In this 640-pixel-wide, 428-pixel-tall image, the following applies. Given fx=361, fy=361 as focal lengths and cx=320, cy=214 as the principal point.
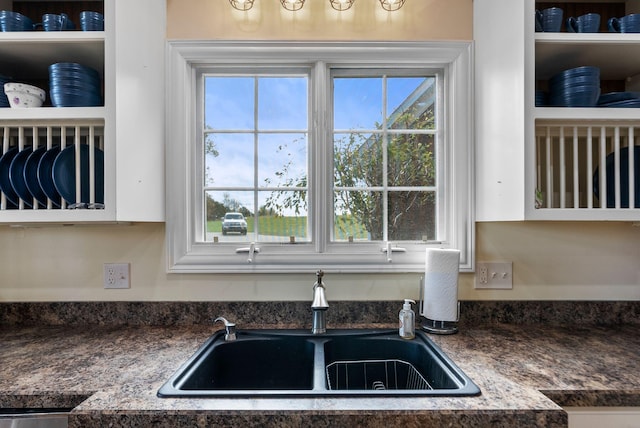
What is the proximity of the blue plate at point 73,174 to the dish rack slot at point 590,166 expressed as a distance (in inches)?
66.9

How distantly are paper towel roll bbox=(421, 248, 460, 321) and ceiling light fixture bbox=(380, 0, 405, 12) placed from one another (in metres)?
1.06

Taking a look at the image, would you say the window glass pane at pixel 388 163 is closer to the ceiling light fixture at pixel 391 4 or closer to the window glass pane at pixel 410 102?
the window glass pane at pixel 410 102

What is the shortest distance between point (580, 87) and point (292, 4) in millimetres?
1184

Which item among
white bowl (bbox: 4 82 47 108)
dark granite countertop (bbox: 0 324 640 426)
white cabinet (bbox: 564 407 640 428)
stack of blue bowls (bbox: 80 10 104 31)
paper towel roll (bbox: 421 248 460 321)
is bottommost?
white cabinet (bbox: 564 407 640 428)

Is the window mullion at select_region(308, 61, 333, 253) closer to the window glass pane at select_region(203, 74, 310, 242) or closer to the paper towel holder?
the window glass pane at select_region(203, 74, 310, 242)

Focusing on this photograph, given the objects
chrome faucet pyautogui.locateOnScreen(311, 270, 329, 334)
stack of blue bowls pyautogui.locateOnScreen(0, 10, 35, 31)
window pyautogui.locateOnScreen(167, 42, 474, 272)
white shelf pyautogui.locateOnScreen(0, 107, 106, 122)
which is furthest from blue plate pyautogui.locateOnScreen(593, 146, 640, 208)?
stack of blue bowls pyautogui.locateOnScreen(0, 10, 35, 31)

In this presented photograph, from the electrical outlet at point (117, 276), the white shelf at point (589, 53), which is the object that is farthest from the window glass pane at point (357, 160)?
the electrical outlet at point (117, 276)

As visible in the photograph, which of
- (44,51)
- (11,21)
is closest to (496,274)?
(44,51)

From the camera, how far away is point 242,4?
1.55 meters

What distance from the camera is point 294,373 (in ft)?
4.53

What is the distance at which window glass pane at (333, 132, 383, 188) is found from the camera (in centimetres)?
166

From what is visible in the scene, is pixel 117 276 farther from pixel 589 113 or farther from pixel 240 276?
pixel 589 113

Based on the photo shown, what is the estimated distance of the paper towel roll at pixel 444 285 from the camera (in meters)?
1.40

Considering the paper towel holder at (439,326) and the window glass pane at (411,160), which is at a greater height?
the window glass pane at (411,160)
